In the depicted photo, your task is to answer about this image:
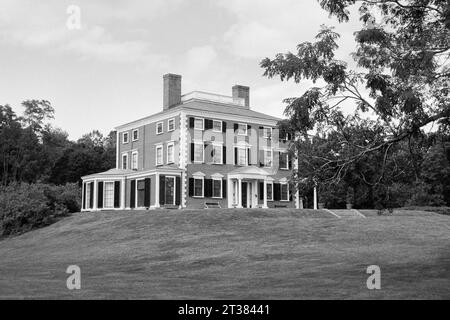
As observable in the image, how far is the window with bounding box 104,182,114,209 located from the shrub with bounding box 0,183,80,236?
378 centimetres

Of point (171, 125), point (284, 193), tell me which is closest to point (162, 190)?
point (171, 125)

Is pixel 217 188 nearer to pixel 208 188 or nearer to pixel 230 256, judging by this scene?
pixel 208 188

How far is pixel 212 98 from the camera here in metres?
52.1

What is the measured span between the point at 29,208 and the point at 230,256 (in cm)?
2039

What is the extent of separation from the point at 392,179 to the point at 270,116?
109ft

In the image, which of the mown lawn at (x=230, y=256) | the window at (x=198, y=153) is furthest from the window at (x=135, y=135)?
the mown lawn at (x=230, y=256)

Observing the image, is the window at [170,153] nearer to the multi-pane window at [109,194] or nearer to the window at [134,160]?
the multi-pane window at [109,194]

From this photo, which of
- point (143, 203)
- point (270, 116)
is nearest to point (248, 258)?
point (143, 203)

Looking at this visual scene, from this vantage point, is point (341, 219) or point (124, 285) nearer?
point (124, 285)

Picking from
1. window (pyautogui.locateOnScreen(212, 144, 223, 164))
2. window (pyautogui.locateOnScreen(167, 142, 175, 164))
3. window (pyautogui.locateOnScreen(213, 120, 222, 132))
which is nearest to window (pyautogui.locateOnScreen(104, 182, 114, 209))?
window (pyautogui.locateOnScreen(167, 142, 175, 164))

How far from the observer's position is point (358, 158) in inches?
671

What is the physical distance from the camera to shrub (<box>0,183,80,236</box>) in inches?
1548

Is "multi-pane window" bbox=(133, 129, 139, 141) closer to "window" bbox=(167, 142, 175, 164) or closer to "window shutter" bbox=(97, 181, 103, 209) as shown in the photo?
"window" bbox=(167, 142, 175, 164)
